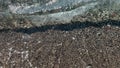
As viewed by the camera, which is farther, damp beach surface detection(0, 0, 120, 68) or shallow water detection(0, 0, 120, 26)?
shallow water detection(0, 0, 120, 26)

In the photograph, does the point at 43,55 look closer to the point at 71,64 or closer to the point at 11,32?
the point at 71,64

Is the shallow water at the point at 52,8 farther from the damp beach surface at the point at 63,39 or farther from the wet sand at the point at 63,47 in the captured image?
the wet sand at the point at 63,47

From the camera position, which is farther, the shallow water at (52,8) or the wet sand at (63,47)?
the shallow water at (52,8)

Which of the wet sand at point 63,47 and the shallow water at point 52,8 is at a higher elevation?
the wet sand at point 63,47

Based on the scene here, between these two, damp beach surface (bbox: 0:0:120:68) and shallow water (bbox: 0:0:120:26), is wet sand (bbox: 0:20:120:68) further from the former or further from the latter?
shallow water (bbox: 0:0:120:26)

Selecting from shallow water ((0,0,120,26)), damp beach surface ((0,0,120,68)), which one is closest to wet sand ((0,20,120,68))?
damp beach surface ((0,0,120,68))

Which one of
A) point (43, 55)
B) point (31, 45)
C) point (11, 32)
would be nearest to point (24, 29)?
point (11, 32)

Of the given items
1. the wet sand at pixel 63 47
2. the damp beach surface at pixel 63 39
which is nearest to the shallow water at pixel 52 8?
the damp beach surface at pixel 63 39

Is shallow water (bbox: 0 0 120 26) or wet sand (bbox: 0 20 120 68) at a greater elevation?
wet sand (bbox: 0 20 120 68)

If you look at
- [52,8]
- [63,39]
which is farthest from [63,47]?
[52,8]

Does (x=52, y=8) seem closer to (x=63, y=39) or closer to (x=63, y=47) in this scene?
(x=63, y=39)

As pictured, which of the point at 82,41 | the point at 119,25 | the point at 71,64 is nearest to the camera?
the point at 71,64
